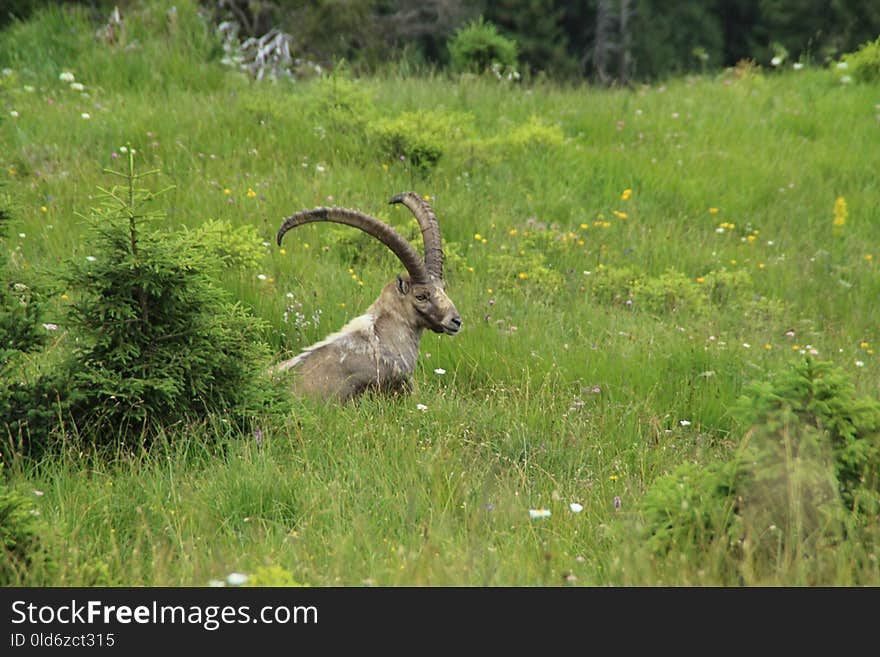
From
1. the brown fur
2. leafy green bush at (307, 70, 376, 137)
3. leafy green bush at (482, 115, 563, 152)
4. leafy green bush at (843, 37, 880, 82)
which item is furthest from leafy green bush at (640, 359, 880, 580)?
leafy green bush at (843, 37, 880, 82)

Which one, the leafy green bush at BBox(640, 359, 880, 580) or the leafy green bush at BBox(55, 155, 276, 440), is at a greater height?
the leafy green bush at BBox(55, 155, 276, 440)

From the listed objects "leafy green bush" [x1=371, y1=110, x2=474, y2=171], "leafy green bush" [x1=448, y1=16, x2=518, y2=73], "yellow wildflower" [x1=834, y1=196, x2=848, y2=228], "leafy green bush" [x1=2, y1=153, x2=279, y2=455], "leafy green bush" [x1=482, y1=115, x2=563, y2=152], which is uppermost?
"leafy green bush" [x1=448, y1=16, x2=518, y2=73]

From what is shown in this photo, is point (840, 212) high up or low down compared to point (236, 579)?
up

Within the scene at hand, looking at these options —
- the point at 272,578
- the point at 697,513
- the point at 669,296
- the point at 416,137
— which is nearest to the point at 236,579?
the point at 272,578

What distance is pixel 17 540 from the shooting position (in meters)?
3.83

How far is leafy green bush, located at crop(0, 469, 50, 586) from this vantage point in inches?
147

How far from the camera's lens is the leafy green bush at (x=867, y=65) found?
14930mm

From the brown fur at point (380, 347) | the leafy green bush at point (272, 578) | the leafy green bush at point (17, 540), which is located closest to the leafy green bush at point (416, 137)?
the brown fur at point (380, 347)

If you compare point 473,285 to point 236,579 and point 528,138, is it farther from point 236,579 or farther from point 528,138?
point 236,579

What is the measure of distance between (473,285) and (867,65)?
9.46m

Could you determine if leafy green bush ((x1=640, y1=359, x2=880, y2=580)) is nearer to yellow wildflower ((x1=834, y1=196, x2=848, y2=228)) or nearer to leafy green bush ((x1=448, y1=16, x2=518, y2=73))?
yellow wildflower ((x1=834, y1=196, x2=848, y2=228))

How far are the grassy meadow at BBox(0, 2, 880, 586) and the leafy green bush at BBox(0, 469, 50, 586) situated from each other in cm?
7

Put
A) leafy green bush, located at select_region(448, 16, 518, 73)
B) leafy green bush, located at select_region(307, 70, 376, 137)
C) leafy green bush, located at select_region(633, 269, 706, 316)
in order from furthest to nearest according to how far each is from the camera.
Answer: leafy green bush, located at select_region(448, 16, 518, 73), leafy green bush, located at select_region(307, 70, 376, 137), leafy green bush, located at select_region(633, 269, 706, 316)

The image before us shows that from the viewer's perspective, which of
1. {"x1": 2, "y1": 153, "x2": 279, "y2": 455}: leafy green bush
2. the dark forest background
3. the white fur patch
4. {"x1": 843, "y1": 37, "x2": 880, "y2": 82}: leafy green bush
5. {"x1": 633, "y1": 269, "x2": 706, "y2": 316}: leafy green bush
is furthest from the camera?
the dark forest background
